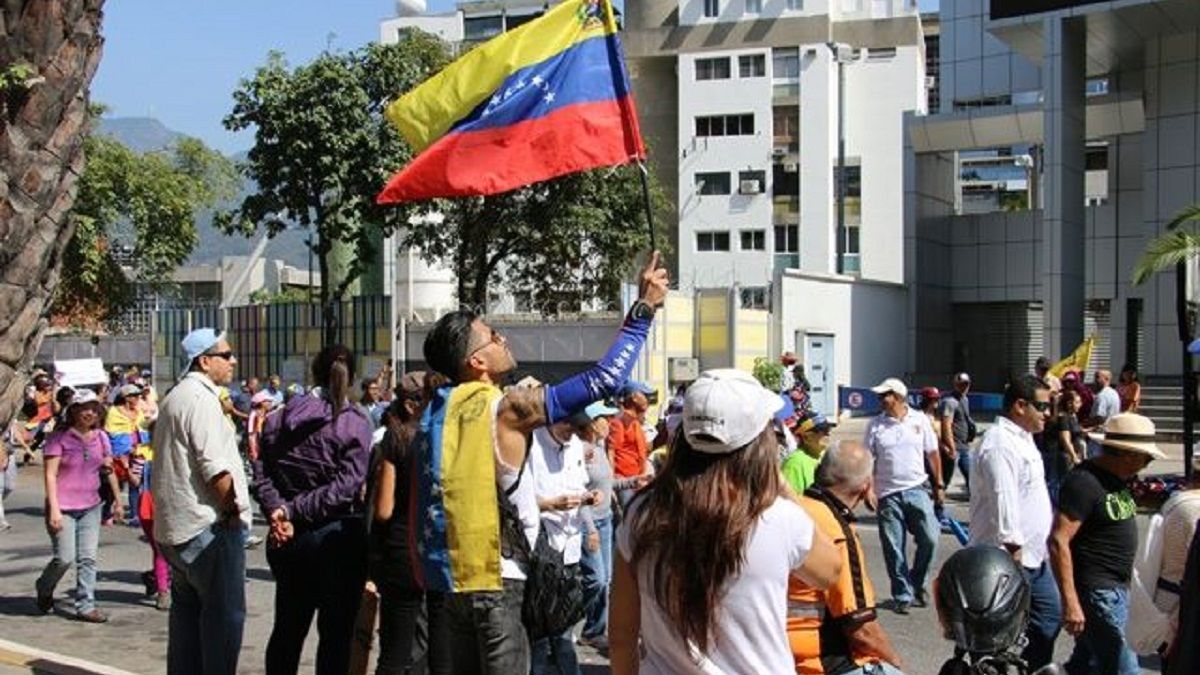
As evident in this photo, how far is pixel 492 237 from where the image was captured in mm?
34562

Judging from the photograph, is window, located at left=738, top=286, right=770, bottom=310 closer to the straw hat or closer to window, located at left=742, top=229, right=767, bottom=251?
window, located at left=742, top=229, right=767, bottom=251

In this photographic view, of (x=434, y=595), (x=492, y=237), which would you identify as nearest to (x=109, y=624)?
(x=434, y=595)

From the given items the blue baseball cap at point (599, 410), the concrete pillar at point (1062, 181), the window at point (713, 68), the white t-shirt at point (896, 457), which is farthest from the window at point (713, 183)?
the blue baseball cap at point (599, 410)

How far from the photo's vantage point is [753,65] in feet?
189

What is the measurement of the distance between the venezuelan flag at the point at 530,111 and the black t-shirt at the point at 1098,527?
8.88 feet

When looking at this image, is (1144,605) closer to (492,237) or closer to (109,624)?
(109,624)

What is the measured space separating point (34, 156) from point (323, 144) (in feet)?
72.7

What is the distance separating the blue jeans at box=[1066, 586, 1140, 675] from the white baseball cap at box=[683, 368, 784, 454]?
11.7ft

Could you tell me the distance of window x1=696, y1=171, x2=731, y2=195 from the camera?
5778cm

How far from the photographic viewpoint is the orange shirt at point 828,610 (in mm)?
3807

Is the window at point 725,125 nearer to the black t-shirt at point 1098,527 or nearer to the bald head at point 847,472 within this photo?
the black t-shirt at point 1098,527

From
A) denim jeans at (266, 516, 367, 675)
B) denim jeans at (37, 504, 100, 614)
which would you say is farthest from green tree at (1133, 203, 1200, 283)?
denim jeans at (266, 516, 367, 675)

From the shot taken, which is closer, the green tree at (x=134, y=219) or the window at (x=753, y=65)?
the green tree at (x=134, y=219)

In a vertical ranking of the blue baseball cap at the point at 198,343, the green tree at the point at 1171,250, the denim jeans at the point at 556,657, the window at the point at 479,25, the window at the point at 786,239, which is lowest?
the denim jeans at the point at 556,657
